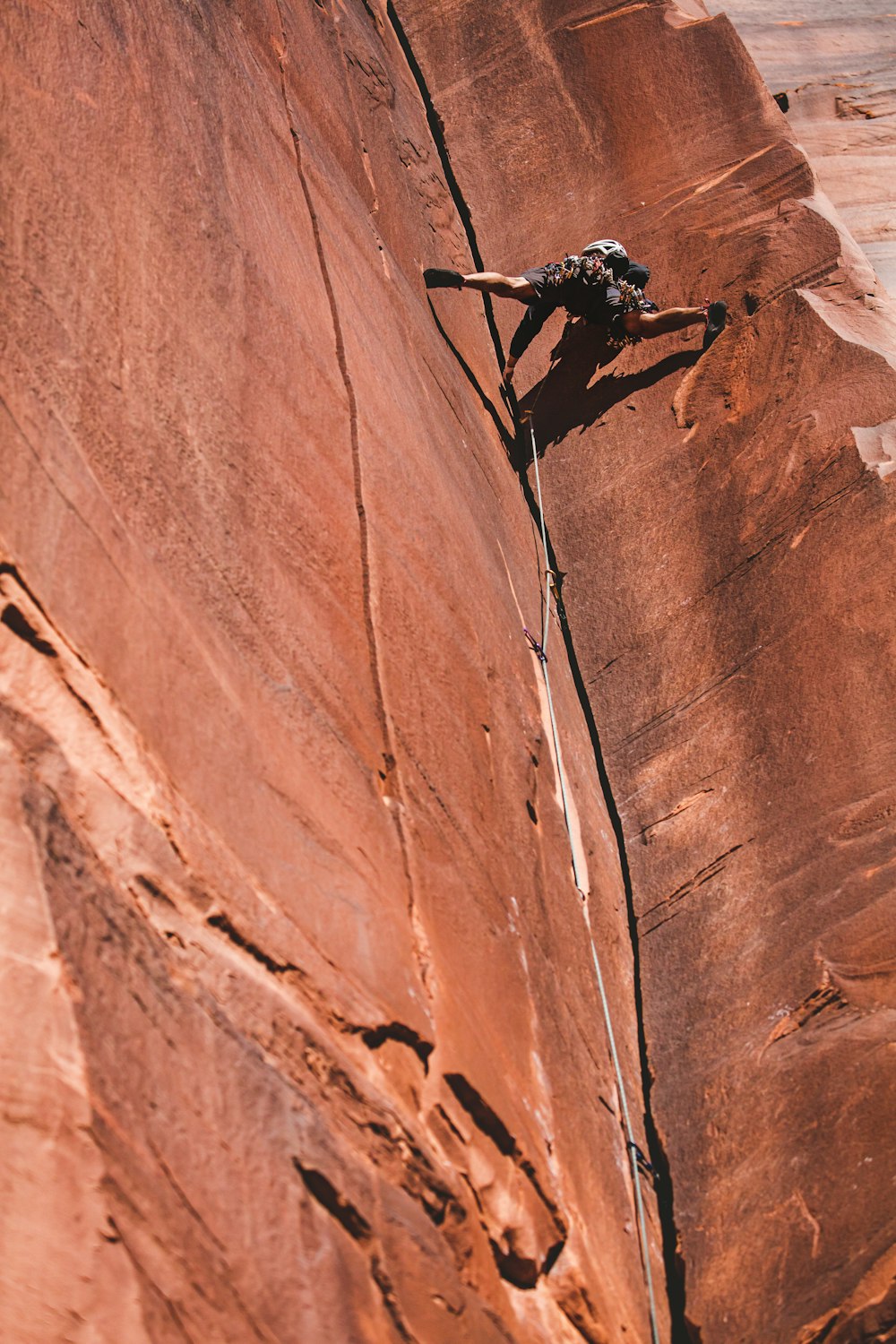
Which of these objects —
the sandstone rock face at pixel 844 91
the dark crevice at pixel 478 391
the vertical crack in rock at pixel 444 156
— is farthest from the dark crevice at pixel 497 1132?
the sandstone rock face at pixel 844 91

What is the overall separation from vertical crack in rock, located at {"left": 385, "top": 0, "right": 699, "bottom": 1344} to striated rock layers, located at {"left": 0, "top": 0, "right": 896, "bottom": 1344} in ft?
0.07

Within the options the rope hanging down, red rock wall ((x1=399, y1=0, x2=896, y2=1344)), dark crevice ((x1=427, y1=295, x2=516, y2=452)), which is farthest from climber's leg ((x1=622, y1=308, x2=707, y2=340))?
the rope hanging down

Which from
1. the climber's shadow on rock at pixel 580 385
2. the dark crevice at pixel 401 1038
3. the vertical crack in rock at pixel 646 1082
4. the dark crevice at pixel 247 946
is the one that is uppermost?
the dark crevice at pixel 247 946

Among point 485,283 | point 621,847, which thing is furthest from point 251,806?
point 485,283

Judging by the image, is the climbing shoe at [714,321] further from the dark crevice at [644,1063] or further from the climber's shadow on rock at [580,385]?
the dark crevice at [644,1063]

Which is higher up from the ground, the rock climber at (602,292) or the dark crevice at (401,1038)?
the rock climber at (602,292)

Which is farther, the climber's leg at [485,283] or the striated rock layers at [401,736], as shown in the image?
the climber's leg at [485,283]

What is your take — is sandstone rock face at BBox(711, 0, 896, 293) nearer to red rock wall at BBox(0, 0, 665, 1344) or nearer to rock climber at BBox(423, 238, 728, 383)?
rock climber at BBox(423, 238, 728, 383)

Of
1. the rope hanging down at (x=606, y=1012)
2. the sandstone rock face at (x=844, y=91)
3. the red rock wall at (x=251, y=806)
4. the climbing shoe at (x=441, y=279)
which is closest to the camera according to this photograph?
the red rock wall at (x=251, y=806)

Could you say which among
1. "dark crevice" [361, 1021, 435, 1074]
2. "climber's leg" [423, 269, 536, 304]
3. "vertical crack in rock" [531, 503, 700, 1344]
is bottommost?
"vertical crack in rock" [531, 503, 700, 1344]

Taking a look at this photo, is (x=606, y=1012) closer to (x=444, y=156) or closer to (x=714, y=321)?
(x=714, y=321)

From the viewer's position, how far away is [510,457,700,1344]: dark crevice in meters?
3.83

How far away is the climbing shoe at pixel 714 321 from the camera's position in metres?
5.81

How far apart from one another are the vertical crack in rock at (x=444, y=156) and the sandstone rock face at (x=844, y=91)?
2.24 meters
